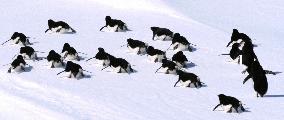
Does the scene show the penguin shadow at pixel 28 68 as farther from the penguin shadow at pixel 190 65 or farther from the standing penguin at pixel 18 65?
the penguin shadow at pixel 190 65

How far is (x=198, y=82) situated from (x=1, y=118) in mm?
5686

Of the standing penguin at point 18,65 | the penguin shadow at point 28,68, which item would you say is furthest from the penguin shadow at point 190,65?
the standing penguin at point 18,65

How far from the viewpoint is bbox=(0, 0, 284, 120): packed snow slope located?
50.3 feet

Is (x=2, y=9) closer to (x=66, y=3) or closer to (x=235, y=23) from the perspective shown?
(x=66, y=3)

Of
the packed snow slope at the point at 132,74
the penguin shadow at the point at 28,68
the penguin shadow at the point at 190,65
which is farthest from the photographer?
the penguin shadow at the point at 190,65

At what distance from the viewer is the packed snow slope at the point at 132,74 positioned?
→ 1533 centimetres

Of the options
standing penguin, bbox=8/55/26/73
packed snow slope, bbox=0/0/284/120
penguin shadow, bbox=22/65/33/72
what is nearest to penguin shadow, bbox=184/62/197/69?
packed snow slope, bbox=0/0/284/120

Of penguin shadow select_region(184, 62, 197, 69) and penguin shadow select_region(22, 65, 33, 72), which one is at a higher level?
penguin shadow select_region(184, 62, 197, 69)

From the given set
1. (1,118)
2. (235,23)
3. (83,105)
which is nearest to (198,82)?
(83,105)

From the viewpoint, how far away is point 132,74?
61.0 feet

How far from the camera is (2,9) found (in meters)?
27.0

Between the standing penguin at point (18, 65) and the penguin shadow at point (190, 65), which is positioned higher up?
the standing penguin at point (18, 65)

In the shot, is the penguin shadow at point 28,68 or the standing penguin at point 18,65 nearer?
the standing penguin at point 18,65

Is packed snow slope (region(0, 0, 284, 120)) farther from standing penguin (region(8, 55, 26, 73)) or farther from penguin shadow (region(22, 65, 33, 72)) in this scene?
standing penguin (region(8, 55, 26, 73))
